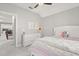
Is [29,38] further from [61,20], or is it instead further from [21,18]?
[61,20]

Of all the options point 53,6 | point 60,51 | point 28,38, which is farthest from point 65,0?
point 28,38

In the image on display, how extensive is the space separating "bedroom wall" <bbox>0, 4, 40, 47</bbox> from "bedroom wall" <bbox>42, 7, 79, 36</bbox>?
16.5 inches

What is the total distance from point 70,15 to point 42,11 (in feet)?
3.37

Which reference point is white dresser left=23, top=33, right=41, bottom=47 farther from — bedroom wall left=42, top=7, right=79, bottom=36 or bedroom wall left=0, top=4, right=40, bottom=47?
bedroom wall left=42, top=7, right=79, bottom=36

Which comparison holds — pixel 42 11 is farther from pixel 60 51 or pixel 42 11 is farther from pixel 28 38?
pixel 60 51

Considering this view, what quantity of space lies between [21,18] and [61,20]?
1.61 meters

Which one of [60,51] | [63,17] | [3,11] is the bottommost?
[60,51]

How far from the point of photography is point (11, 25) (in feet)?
11.3

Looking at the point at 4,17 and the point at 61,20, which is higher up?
the point at 4,17

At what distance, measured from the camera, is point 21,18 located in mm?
2920

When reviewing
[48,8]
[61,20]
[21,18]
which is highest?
[48,8]

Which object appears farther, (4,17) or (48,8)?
(4,17)

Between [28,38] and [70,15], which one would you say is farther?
[28,38]

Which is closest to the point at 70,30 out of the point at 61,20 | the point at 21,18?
the point at 61,20
